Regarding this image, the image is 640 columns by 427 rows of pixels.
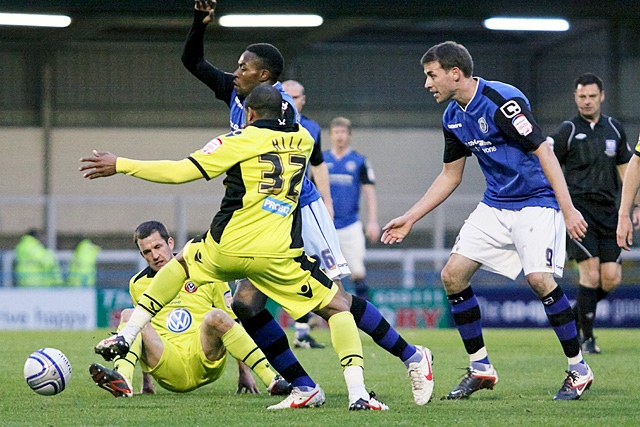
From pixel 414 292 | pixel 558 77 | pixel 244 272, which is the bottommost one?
pixel 414 292

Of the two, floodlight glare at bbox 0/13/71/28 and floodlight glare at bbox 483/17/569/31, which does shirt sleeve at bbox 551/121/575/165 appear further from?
floodlight glare at bbox 0/13/71/28

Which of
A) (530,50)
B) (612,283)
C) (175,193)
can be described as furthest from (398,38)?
→ (612,283)

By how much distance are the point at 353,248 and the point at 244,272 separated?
6803mm

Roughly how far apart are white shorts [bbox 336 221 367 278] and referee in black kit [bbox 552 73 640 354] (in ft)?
9.68

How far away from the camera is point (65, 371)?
6188mm

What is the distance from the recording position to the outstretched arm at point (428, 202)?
6586 mm

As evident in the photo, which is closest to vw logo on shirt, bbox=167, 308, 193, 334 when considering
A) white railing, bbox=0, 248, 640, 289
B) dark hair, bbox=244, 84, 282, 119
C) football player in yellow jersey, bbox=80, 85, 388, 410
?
football player in yellow jersey, bbox=80, 85, 388, 410

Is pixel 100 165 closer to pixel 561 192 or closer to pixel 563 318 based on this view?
pixel 561 192

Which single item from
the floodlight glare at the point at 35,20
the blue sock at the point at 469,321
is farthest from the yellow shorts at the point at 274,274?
the floodlight glare at the point at 35,20

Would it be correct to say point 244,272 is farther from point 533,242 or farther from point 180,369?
point 533,242

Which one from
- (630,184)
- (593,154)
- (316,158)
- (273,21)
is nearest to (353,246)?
(593,154)

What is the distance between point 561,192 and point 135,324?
2.42 meters

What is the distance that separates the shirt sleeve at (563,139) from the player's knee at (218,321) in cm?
449

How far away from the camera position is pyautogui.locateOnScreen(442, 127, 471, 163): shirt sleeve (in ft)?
22.2
